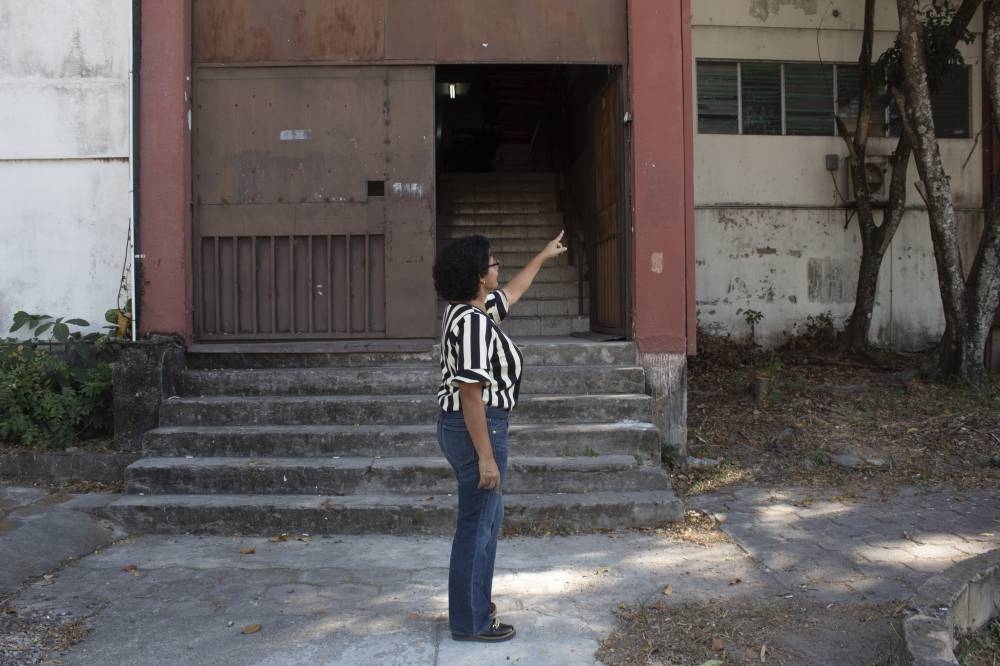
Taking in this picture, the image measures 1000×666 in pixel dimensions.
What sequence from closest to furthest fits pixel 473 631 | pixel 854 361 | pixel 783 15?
1. pixel 473 631
2. pixel 854 361
3. pixel 783 15

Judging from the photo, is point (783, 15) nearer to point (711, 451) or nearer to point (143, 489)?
point (711, 451)

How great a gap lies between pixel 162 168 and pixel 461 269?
4.39m

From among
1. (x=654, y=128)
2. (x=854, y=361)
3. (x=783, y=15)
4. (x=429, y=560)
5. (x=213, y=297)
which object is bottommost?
(x=429, y=560)

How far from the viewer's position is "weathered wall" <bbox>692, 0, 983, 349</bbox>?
1173cm

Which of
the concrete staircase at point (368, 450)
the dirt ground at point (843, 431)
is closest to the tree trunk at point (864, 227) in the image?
the dirt ground at point (843, 431)

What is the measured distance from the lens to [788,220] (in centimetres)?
1181

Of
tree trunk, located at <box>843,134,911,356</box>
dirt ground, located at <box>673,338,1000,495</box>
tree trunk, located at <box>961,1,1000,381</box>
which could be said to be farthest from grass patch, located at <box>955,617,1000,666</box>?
tree trunk, located at <box>843,134,911,356</box>

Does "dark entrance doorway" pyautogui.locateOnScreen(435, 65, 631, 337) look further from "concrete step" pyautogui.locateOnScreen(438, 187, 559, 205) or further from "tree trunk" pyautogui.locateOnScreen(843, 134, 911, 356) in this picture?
"tree trunk" pyautogui.locateOnScreen(843, 134, 911, 356)

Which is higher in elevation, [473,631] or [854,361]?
[854,361]

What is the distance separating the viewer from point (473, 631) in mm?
3691

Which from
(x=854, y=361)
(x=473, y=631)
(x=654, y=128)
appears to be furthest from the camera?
(x=854, y=361)

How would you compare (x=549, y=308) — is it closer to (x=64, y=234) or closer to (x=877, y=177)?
(x=64, y=234)

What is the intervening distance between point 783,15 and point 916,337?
5062 millimetres

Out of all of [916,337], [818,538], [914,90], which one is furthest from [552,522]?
[916,337]
